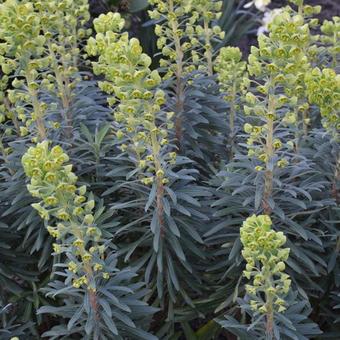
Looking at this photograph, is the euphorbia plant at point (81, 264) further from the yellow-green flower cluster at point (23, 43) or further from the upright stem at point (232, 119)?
the upright stem at point (232, 119)

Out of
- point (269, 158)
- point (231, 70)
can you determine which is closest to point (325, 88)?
point (269, 158)

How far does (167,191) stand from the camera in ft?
8.85

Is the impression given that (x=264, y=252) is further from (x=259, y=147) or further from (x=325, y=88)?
(x=325, y=88)

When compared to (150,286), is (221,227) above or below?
above

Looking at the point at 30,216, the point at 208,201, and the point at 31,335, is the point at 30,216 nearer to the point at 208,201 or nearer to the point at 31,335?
the point at 31,335

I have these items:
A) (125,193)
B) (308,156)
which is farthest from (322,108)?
(125,193)

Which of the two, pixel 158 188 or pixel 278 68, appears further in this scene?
pixel 158 188

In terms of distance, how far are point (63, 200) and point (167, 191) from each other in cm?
58

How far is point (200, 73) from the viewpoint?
10.7 ft

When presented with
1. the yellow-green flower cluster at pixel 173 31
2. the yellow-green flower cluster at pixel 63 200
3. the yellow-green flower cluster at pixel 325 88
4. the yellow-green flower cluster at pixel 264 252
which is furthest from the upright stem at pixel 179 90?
the yellow-green flower cluster at pixel 264 252

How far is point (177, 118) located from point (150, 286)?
0.78 meters

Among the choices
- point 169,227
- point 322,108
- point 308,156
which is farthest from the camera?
point 308,156

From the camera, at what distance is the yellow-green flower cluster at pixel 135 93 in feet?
7.80

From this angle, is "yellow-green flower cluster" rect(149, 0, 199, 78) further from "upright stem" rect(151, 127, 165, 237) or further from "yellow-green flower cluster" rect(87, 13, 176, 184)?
"upright stem" rect(151, 127, 165, 237)
